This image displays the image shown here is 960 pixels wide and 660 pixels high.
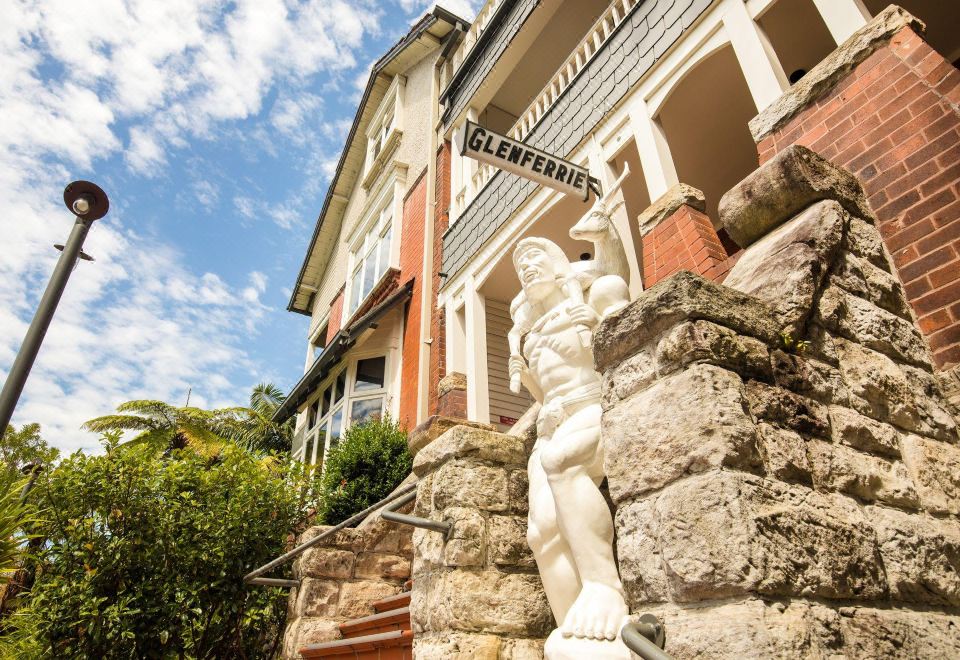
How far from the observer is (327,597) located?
183 inches

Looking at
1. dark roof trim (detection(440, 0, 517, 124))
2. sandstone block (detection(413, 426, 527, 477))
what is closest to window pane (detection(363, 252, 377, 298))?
dark roof trim (detection(440, 0, 517, 124))

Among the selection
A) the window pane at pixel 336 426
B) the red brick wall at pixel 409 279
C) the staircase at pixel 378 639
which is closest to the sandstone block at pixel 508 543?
the staircase at pixel 378 639

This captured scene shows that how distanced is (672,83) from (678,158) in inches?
62.8

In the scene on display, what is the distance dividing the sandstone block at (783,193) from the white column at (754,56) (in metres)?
2.45

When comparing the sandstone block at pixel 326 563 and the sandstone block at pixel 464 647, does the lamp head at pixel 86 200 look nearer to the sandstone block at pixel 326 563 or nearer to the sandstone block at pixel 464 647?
the sandstone block at pixel 326 563

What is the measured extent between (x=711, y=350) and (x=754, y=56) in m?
4.43

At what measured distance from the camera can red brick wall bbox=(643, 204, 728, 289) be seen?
4590 mm

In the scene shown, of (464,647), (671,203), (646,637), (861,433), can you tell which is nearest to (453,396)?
(671,203)

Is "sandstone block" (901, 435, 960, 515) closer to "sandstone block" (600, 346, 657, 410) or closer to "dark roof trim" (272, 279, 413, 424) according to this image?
"sandstone block" (600, 346, 657, 410)

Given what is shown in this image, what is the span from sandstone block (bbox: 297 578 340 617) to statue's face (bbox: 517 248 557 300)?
121 inches

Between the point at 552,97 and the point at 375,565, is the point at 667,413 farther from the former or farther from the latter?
the point at 552,97

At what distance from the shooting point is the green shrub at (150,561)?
4.40 m

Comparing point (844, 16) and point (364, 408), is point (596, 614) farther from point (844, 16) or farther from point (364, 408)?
point (364, 408)

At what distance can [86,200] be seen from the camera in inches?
172
